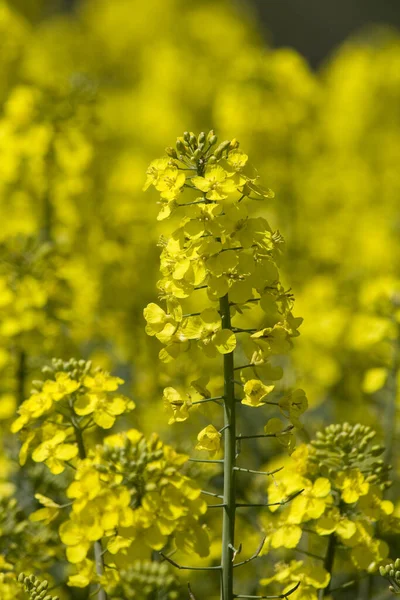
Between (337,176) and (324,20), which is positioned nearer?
(337,176)

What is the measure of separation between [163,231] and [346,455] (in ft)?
8.45

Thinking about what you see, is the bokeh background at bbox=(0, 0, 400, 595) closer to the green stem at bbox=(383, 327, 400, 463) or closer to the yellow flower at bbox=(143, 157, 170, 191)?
the green stem at bbox=(383, 327, 400, 463)

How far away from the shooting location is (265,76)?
3.75 m

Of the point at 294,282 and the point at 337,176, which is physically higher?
the point at 337,176

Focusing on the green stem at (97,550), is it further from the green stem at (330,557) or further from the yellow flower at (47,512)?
the green stem at (330,557)

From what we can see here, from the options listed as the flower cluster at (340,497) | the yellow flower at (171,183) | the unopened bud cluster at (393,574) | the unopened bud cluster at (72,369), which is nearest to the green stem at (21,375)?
the unopened bud cluster at (72,369)

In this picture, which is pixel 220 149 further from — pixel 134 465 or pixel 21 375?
pixel 21 375

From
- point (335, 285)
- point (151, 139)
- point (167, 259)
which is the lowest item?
point (167, 259)

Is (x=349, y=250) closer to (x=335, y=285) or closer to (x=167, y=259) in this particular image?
(x=335, y=285)

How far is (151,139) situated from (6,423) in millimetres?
4529

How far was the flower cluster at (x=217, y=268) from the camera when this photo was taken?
1.42m

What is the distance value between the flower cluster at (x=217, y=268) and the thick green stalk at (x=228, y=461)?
0.07 feet

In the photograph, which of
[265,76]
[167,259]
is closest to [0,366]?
[167,259]

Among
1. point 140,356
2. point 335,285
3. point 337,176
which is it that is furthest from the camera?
point 337,176
